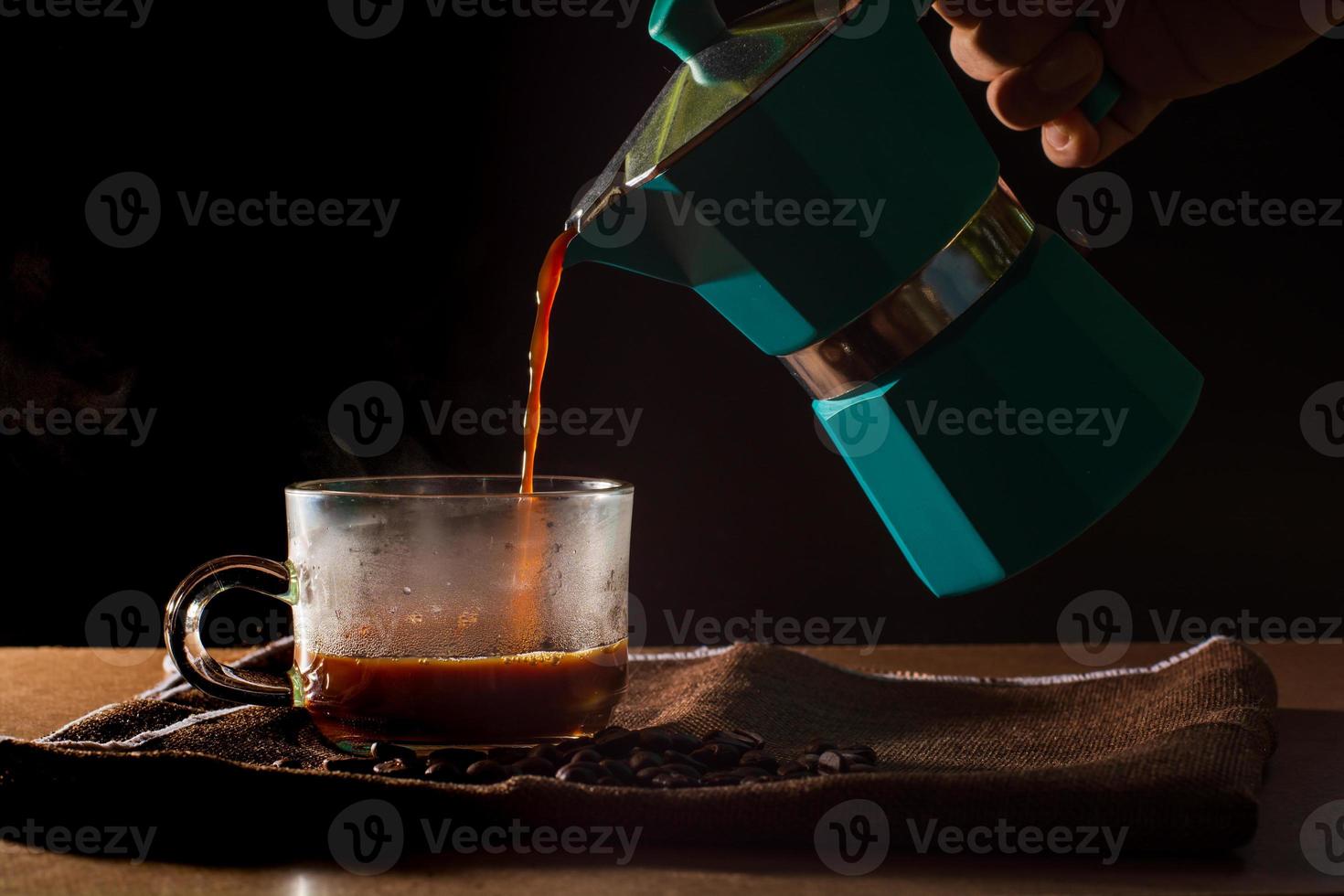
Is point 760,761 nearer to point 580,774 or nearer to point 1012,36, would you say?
point 580,774

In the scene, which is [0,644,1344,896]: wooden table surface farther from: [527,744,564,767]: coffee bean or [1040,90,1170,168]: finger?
[1040,90,1170,168]: finger

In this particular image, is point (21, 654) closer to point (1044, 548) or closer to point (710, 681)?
point (710, 681)

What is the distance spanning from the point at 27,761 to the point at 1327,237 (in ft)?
4.45

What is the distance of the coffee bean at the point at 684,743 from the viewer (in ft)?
2.49

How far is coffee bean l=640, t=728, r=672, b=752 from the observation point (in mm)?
750

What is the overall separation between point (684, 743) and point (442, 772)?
0.49 ft

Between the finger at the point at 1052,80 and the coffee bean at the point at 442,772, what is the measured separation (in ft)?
1.70

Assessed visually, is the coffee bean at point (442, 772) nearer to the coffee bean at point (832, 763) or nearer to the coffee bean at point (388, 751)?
the coffee bean at point (388, 751)

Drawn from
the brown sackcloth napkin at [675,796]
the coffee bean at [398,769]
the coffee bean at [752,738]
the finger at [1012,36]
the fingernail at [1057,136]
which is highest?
the finger at [1012,36]

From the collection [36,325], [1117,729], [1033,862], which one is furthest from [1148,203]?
[36,325]

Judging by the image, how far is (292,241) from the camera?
1.44 meters

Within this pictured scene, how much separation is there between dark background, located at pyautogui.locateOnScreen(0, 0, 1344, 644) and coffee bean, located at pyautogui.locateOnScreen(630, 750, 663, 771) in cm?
79

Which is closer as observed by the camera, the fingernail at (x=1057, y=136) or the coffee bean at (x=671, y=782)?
the coffee bean at (x=671, y=782)

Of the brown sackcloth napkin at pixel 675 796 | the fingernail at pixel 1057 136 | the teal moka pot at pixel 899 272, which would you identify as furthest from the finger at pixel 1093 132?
the brown sackcloth napkin at pixel 675 796
